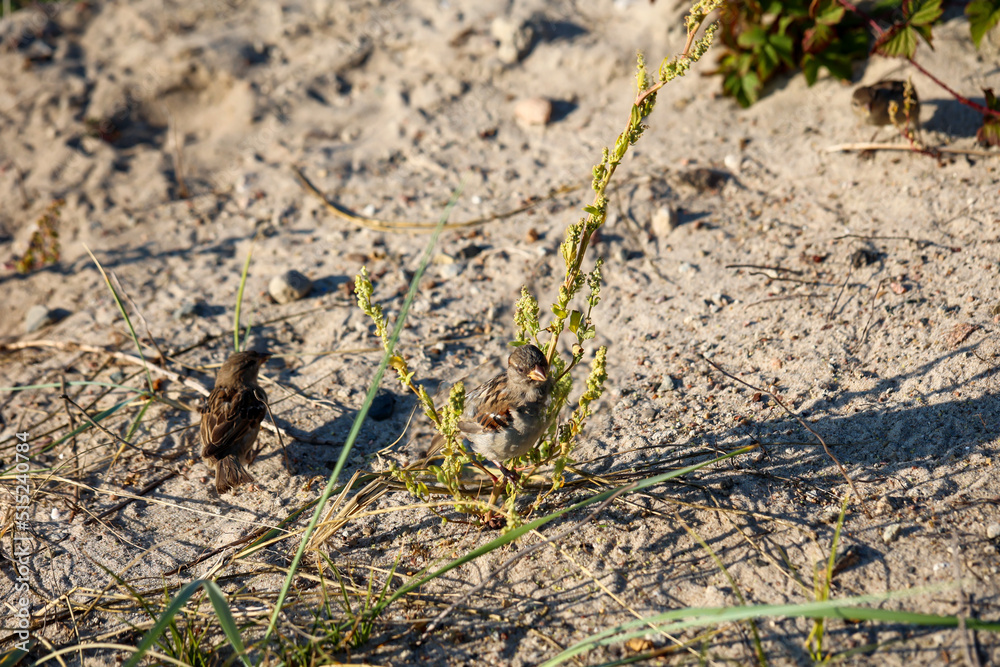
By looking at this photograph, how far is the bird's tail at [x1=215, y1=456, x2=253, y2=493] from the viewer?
4379mm

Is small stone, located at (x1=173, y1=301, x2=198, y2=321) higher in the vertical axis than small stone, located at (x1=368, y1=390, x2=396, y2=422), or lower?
lower

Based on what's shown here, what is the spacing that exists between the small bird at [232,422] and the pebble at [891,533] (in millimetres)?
3749

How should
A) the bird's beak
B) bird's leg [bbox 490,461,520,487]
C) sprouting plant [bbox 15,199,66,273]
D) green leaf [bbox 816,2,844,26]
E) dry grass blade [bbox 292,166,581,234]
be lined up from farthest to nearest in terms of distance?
sprouting plant [bbox 15,199,66,273], dry grass blade [bbox 292,166,581,234], green leaf [bbox 816,2,844,26], bird's leg [bbox 490,461,520,487], the bird's beak

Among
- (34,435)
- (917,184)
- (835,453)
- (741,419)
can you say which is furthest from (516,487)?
(917,184)

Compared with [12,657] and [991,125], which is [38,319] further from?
[991,125]

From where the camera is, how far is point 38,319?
236 inches

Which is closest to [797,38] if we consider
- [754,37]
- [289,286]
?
[754,37]

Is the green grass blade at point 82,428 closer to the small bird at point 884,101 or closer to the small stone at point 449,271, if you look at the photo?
the small stone at point 449,271

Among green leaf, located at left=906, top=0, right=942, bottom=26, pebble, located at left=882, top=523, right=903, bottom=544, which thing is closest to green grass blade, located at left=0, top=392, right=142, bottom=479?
pebble, located at left=882, top=523, right=903, bottom=544

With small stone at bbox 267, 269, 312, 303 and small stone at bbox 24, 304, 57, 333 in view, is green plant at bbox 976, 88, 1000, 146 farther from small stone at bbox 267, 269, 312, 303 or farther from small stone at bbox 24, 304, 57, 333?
small stone at bbox 24, 304, 57, 333

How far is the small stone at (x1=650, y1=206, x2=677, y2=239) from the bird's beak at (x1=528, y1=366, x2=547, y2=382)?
2666mm

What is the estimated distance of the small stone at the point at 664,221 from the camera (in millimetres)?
5770

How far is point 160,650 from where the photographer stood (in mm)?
3320

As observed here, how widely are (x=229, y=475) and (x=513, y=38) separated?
552 centimetres
